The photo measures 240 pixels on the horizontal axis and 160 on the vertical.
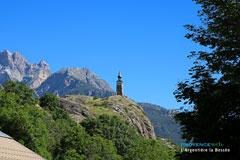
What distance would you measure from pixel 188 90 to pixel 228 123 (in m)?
3.36

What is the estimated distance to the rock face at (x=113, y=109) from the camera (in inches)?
5738

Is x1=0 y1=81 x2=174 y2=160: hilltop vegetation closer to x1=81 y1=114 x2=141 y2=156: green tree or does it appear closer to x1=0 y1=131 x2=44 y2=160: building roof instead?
x1=81 y1=114 x2=141 y2=156: green tree

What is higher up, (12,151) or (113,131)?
(113,131)

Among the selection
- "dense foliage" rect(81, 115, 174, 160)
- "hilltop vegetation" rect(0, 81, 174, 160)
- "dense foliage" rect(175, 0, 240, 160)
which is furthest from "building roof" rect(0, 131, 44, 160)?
"dense foliage" rect(81, 115, 174, 160)

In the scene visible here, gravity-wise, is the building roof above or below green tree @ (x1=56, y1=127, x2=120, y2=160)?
below

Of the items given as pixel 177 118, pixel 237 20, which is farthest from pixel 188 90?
pixel 237 20

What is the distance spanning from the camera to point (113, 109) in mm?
168375

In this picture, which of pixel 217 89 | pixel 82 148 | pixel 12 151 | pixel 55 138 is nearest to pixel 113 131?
pixel 55 138

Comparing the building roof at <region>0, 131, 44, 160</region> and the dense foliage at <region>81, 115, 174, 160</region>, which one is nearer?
the building roof at <region>0, 131, 44, 160</region>

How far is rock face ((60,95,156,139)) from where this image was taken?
14575 centimetres

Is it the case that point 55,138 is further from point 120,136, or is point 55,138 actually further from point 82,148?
point 120,136

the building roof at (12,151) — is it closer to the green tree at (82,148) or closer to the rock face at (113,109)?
the green tree at (82,148)

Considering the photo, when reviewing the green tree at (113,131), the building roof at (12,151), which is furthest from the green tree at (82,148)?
the building roof at (12,151)

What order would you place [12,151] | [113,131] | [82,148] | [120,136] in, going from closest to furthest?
[12,151] → [82,148] → [120,136] → [113,131]
